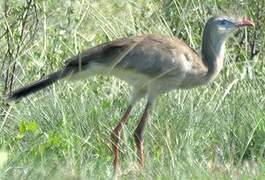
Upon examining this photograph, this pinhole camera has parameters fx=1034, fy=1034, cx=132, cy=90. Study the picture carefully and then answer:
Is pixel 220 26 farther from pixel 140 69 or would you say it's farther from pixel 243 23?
pixel 140 69

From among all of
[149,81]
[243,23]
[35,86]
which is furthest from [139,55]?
[243,23]

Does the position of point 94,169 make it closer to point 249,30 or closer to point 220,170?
point 220,170

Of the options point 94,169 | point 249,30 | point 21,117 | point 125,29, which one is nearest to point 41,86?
point 21,117

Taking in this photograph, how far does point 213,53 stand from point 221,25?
0.74 ft

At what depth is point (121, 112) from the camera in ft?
24.8

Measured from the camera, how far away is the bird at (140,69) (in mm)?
→ 6992

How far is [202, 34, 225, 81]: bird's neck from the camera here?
768cm

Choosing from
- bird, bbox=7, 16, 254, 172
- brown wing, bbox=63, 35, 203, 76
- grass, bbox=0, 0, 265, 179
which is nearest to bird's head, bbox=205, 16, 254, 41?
bird, bbox=7, 16, 254, 172

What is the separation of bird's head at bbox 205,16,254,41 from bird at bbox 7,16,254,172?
0.87ft

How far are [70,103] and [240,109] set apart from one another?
1198 millimetres

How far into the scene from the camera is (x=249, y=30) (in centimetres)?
938

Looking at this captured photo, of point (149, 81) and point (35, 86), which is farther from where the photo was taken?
point (149, 81)

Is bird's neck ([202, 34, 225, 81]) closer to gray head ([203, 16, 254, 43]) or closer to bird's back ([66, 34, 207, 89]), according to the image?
gray head ([203, 16, 254, 43])

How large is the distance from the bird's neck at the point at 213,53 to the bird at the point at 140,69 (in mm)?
11
